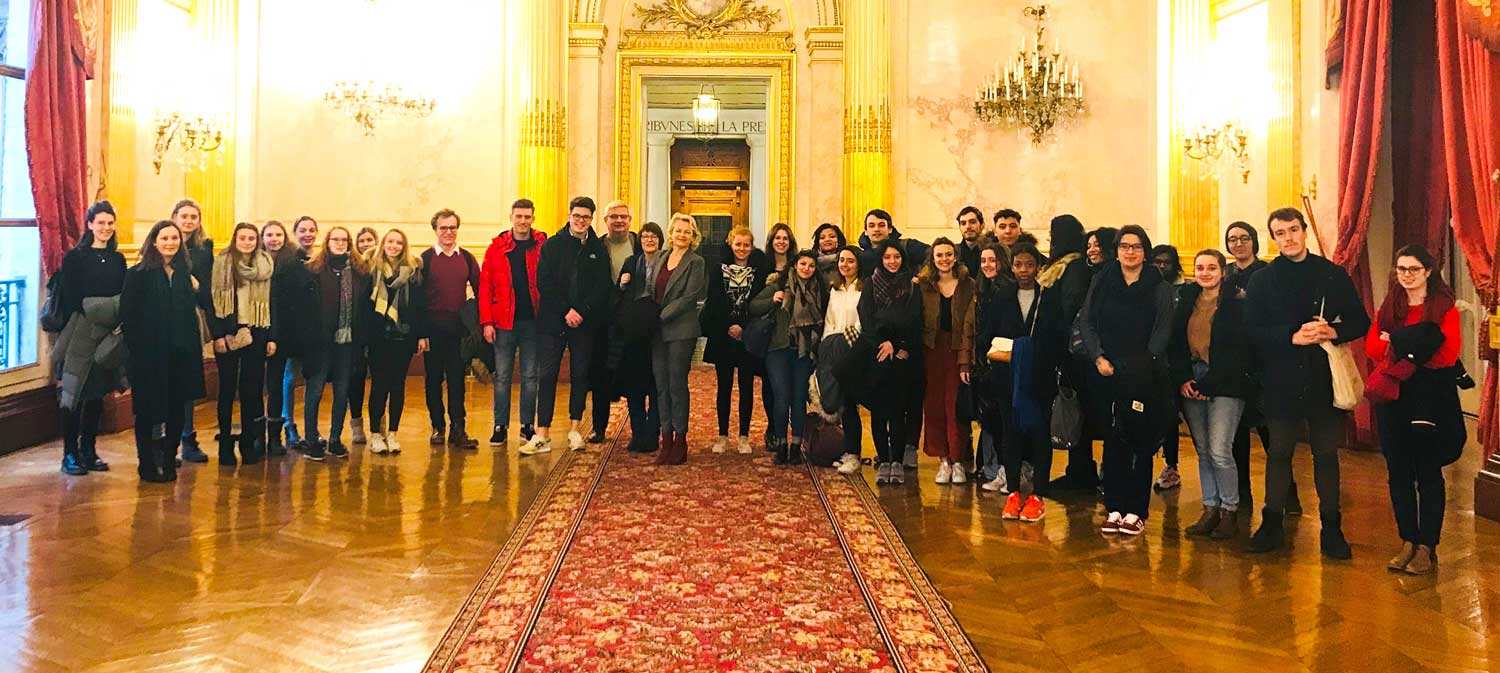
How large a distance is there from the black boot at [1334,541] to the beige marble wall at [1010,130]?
6.53 m

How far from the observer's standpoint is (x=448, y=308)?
6.29 metres

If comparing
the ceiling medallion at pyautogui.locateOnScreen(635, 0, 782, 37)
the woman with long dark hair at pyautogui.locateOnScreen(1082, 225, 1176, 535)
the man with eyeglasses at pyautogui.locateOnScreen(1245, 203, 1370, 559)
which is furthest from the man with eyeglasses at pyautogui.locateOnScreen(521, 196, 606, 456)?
the ceiling medallion at pyautogui.locateOnScreen(635, 0, 782, 37)

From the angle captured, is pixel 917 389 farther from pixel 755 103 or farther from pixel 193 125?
pixel 755 103

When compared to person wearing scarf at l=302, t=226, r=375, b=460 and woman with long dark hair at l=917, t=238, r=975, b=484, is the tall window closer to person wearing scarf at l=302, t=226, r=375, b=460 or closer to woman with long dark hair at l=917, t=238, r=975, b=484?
person wearing scarf at l=302, t=226, r=375, b=460

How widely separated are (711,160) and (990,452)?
11968 millimetres

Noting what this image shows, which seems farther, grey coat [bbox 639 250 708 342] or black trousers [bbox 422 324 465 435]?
black trousers [bbox 422 324 465 435]

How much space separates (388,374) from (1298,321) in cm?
499

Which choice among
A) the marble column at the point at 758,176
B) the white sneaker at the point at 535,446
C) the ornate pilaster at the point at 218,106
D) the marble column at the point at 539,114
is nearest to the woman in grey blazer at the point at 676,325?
the white sneaker at the point at 535,446

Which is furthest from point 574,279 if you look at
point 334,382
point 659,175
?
point 659,175

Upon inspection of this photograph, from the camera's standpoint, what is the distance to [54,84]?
6.54 meters

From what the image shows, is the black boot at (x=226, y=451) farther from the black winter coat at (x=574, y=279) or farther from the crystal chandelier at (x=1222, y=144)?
the crystal chandelier at (x=1222, y=144)

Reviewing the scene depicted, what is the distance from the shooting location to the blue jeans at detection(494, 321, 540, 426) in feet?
20.7

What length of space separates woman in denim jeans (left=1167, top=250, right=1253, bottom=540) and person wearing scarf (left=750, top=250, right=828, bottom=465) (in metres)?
1.96

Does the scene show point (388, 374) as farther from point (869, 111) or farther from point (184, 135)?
point (869, 111)
